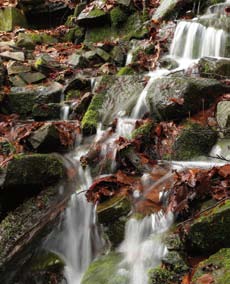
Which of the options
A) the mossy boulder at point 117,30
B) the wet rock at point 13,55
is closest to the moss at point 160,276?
the wet rock at point 13,55

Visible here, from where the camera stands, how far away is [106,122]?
6.96 m

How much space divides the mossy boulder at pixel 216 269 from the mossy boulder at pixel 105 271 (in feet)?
2.46

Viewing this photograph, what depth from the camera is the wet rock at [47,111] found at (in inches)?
310

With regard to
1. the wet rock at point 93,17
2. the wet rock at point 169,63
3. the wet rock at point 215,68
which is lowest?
the wet rock at point 169,63

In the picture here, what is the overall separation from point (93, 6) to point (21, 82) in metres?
4.70

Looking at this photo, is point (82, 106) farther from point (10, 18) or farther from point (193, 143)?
point (10, 18)

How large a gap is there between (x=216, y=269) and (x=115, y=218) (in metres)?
1.42

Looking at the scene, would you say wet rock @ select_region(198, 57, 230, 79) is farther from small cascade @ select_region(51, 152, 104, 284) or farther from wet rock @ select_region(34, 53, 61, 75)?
wet rock @ select_region(34, 53, 61, 75)

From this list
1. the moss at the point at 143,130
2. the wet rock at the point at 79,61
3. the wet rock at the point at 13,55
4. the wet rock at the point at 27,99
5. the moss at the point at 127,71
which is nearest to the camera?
the moss at the point at 143,130

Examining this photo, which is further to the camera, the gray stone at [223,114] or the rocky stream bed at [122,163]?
the gray stone at [223,114]

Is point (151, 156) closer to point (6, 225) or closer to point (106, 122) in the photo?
point (106, 122)

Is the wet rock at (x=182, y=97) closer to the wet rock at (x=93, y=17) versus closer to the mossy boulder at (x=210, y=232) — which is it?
the mossy boulder at (x=210, y=232)

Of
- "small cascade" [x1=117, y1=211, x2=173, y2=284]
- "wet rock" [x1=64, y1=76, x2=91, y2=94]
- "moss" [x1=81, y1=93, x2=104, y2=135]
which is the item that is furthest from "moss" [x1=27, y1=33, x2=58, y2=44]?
"small cascade" [x1=117, y1=211, x2=173, y2=284]

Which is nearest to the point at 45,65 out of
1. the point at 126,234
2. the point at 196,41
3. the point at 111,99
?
the point at 111,99
